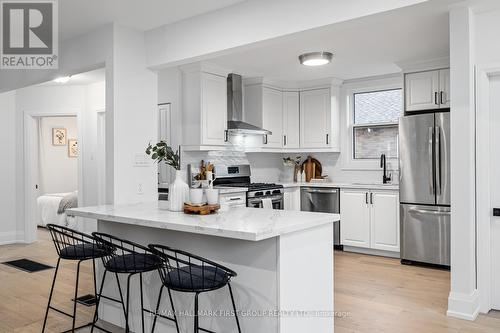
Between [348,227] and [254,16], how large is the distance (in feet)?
11.4

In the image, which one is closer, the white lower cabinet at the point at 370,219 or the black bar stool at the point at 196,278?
the black bar stool at the point at 196,278

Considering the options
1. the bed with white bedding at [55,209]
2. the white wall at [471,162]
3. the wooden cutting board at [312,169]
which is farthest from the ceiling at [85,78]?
the white wall at [471,162]

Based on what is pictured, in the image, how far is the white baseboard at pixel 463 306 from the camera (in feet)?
10.8

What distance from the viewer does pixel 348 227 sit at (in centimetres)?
578

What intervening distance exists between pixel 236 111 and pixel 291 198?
59.5 inches

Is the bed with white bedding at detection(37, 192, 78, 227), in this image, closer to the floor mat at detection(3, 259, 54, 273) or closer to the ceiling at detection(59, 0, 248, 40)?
the floor mat at detection(3, 259, 54, 273)

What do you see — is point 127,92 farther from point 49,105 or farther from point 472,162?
point 49,105

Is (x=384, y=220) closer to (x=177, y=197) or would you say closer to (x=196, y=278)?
(x=177, y=197)

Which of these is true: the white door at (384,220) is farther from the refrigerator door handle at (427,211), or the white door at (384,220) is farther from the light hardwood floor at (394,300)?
the refrigerator door handle at (427,211)

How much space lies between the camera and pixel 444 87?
4945 millimetres

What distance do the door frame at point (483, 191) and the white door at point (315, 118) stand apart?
292 centimetres

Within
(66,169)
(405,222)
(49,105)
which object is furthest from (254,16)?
(66,169)

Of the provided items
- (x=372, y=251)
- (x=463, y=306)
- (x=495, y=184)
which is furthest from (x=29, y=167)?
(x=495, y=184)

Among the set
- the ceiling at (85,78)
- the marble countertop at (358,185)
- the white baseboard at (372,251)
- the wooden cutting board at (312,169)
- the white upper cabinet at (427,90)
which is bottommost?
the white baseboard at (372,251)
